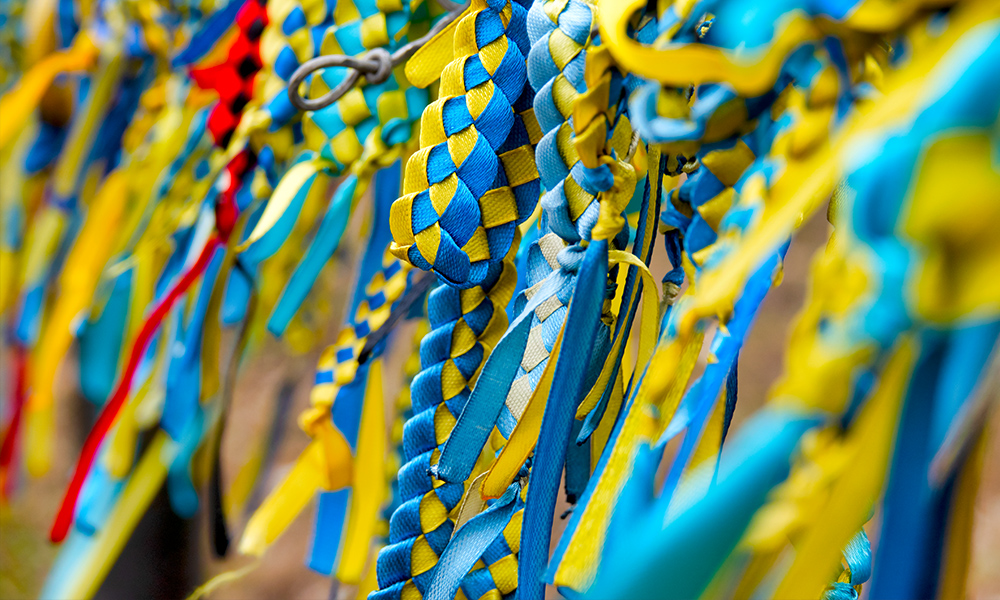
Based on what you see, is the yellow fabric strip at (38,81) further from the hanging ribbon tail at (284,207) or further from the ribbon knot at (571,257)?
the ribbon knot at (571,257)

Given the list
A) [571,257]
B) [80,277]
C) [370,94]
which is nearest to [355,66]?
[370,94]

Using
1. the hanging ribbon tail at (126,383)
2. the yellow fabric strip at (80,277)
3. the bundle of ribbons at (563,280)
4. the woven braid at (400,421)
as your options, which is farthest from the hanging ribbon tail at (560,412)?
the yellow fabric strip at (80,277)

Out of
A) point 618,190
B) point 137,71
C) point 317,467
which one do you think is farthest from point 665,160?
point 137,71

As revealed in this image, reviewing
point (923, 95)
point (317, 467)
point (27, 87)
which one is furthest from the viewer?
point (27, 87)

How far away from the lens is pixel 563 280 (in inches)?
7.9

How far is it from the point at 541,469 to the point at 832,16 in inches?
4.9

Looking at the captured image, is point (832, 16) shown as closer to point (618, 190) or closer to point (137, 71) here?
point (618, 190)

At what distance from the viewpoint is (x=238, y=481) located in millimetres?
488

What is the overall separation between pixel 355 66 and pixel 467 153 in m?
0.09

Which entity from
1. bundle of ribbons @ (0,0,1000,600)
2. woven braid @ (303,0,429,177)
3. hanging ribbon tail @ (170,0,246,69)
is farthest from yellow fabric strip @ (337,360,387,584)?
hanging ribbon tail @ (170,0,246,69)

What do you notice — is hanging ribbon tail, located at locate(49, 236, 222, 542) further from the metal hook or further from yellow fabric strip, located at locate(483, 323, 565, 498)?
yellow fabric strip, located at locate(483, 323, 565, 498)

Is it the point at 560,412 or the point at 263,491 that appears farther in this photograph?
the point at 263,491

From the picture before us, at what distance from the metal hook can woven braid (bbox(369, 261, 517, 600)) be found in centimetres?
9

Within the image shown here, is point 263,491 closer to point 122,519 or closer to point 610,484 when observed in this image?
point 122,519
